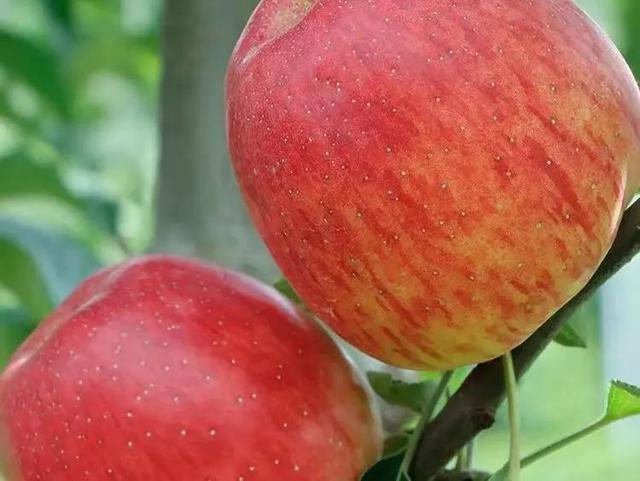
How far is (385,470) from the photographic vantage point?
22.4 inches

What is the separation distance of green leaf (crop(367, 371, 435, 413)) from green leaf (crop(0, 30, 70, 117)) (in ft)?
2.51

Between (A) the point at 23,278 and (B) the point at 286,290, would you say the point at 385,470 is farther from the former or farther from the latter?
(A) the point at 23,278

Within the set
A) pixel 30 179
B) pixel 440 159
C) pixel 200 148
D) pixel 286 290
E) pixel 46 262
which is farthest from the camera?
pixel 30 179

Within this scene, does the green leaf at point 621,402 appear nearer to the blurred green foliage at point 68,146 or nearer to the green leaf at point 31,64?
the blurred green foliage at point 68,146

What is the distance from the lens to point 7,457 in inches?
23.4

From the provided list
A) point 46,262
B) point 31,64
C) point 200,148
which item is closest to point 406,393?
point 200,148

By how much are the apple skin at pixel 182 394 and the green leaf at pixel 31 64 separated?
71 cm

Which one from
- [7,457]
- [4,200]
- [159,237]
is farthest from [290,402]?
[4,200]

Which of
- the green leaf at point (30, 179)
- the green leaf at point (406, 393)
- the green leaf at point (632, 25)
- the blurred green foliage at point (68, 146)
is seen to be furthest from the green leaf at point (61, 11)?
the green leaf at point (406, 393)

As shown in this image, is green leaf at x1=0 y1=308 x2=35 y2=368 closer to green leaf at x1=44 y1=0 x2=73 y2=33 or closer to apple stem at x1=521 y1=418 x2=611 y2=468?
green leaf at x1=44 y1=0 x2=73 y2=33

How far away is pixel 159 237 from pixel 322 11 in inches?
16.9

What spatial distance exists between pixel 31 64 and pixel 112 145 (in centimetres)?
53

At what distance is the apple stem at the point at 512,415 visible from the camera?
51cm

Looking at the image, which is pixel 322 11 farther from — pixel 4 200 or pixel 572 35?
pixel 4 200
